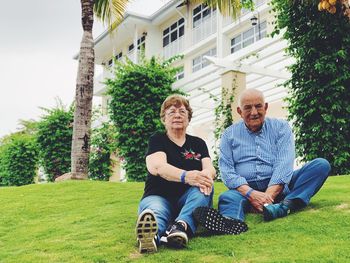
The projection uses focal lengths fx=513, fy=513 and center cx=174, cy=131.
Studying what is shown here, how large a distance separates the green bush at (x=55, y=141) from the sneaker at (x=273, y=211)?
45.9 ft

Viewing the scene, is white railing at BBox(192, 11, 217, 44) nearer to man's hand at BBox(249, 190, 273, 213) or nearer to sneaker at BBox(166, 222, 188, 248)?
man's hand at BBox(249, 190, 273, 213)

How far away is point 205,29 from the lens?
1022 inches

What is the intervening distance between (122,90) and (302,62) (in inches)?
223

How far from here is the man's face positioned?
5.06m

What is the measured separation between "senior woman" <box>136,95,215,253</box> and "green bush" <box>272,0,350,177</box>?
5.51m

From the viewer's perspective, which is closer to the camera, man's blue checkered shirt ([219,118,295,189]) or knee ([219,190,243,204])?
knee ([219,190,243,204])

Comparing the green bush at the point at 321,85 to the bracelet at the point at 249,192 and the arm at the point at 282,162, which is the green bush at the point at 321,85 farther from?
the bracelet at the point at 249,192

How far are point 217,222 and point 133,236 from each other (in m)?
0.90

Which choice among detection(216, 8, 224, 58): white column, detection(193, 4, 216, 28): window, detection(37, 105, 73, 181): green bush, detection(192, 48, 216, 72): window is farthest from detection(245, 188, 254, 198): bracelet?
detection(193, 4, 216, 28): window

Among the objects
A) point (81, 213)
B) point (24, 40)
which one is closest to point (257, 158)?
point (81, 213)

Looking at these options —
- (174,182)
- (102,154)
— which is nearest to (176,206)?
(174,182)

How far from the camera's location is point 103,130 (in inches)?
702

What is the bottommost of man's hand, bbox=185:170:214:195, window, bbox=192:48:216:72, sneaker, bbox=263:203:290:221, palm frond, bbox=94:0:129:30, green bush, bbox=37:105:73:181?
sneaker, bbox=263:203:290:221

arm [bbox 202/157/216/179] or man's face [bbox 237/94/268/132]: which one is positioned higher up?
man's face [bbox 237/94/268/132]
